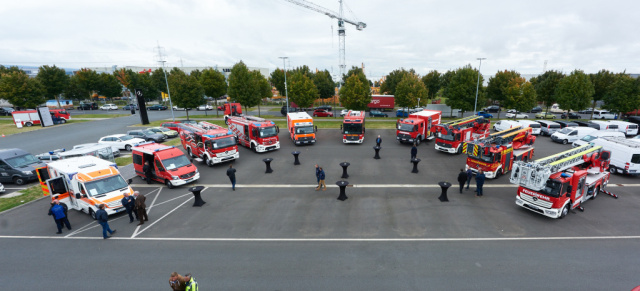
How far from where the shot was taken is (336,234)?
34.4ft

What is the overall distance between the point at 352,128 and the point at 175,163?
15.4 metres

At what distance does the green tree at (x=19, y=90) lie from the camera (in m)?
38.8

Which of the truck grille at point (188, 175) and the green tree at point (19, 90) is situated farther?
the green tree at point (19, 90)

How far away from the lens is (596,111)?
4041 cm

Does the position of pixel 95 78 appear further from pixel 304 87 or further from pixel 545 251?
pixel 545 251

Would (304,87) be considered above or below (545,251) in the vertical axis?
above

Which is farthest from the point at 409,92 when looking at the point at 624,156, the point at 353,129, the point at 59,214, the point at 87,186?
the point at 59,214

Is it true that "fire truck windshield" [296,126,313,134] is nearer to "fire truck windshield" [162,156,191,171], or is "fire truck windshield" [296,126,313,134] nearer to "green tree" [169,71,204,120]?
"fire truck windshield" [162,156,191,171]

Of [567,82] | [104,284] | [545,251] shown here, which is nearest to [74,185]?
[104,284]

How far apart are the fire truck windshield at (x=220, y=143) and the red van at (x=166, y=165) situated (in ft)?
8.99

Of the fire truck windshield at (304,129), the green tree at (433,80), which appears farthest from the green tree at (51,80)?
the green tree at (433,80)

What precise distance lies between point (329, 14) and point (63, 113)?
82283 mm

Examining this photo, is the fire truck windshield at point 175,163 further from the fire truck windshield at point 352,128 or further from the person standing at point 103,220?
the fire truck windshield at point 352,128

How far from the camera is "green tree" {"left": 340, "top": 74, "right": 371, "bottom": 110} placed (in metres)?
38.2
